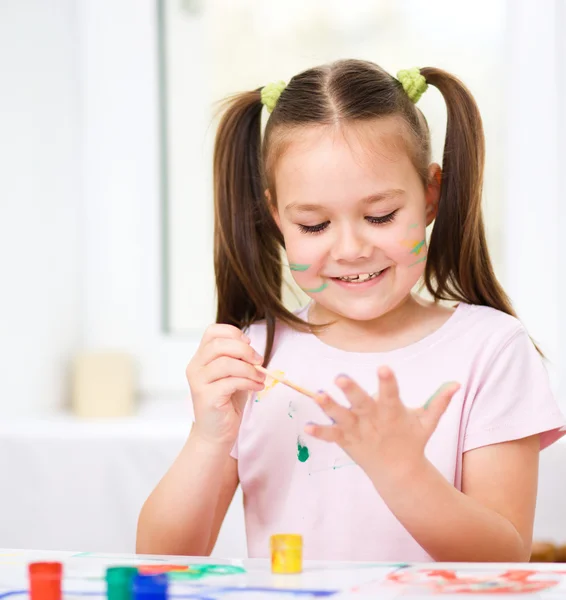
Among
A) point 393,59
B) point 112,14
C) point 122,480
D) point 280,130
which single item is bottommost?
point 122,480

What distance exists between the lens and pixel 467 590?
57 centimetres

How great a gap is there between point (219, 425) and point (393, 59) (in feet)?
3.33

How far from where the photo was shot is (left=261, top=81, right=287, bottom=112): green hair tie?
3.12 feet

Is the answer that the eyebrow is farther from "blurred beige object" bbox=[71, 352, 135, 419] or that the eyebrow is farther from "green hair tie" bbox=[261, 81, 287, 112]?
"blurred beige object" bbox=[71, 352, 135, 419]

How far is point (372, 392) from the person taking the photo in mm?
946

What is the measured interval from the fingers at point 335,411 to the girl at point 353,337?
4.9 inches

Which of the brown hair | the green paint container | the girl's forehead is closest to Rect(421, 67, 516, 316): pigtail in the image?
the brown hair

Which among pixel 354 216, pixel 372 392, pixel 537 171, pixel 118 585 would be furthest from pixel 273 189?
pixel 537 171

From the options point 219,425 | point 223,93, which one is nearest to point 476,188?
point 219,425

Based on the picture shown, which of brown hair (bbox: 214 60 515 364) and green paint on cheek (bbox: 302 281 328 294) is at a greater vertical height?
brown hair (bbox: 214 60 515 364)

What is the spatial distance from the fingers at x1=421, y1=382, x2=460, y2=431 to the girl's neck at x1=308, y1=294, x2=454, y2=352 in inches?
13.0

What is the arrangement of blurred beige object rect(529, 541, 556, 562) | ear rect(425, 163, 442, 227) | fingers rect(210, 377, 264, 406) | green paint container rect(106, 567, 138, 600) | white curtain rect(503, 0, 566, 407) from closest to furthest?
green paint container rect(106, 567, 138, 600) → fingers rect(210, 377, 264, 406) → ear rect(425, 163, 442, 227) → blurred beige object rect(529, 541, 556, 562) → white curtain rect(503, 0, 566, 407)

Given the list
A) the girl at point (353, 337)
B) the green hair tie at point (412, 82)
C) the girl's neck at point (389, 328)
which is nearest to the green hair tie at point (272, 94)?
the girl at point (353, 337)

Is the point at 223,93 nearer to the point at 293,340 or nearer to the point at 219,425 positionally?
the point at 293,340
